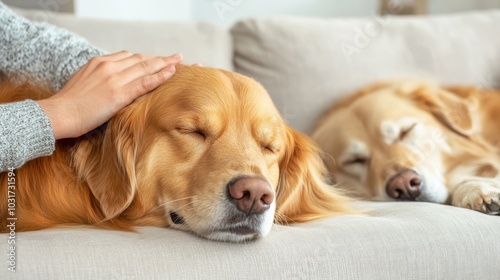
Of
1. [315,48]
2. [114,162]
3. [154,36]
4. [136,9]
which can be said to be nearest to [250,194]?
[114,162]

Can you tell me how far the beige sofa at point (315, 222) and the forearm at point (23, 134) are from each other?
0.64 ft

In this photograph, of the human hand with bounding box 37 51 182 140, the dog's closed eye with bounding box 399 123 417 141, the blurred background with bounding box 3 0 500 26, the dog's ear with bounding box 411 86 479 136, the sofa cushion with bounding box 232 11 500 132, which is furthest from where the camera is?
the blurred background with bounding box 3 0 500 26

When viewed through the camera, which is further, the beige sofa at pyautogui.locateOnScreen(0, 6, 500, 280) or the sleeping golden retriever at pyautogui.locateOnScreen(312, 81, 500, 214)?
the sleeping golden retriever at pyautogui.locateOnScreen(312, 81, 500, 214)

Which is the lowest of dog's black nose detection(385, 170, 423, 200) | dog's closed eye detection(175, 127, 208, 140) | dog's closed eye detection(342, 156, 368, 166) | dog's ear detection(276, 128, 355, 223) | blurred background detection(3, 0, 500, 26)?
blurred background detection(3, 0, 500, 26)

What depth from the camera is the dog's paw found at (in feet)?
6.77

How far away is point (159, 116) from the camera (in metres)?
1.71

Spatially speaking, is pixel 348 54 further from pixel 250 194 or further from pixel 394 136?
pixel 250 194

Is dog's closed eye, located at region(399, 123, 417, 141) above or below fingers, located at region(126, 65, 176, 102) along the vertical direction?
below

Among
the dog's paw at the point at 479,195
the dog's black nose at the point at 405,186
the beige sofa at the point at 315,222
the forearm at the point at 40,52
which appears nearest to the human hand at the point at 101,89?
the forearm at the point at 40,52

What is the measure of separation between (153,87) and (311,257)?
0.64 metres

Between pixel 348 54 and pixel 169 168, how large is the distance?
1582mm

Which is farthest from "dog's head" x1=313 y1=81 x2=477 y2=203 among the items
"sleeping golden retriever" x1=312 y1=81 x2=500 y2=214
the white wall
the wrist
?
the white wall

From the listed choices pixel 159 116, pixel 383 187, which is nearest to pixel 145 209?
pixel 159 116

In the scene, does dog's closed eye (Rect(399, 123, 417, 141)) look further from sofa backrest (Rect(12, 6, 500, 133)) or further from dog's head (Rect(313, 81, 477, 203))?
sofa backrest (Rect(12, 6, 500, 133))
